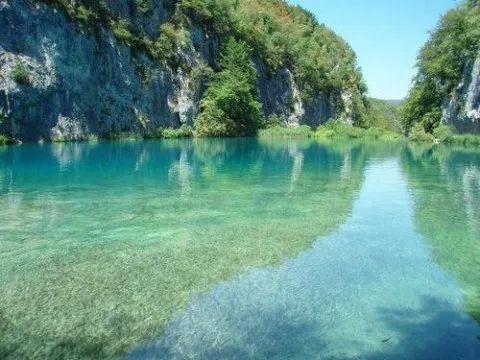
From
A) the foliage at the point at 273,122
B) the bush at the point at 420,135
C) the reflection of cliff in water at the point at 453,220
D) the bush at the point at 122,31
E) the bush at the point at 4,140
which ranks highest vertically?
the bush at the point at 122,31

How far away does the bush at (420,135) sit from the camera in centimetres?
6412

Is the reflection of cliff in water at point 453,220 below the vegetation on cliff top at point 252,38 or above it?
below

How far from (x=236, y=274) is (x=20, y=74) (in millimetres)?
36309

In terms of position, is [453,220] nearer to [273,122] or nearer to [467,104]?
[467,104]

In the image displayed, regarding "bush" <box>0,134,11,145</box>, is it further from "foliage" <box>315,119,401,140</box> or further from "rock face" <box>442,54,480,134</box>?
"rock face" <box>442,54,480,134</box>

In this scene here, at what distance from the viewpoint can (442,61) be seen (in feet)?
209

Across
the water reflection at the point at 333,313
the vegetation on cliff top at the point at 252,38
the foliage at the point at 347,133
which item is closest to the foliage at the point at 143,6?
the vegetation on cliff top at the point at 252,38

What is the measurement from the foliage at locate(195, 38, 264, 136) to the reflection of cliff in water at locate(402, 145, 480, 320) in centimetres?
4005

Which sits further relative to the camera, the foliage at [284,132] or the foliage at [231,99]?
the foliage at [284,132]

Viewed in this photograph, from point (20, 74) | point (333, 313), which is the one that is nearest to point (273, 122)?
point (20, 74)

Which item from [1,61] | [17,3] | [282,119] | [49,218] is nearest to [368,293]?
[49,218]

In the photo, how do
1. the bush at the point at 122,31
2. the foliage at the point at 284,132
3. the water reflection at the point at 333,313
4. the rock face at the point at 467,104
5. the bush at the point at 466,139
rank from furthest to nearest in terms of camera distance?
the foliage at the point at 284,132
the rock face at the point at 467,104
the bush at the point at 466,139
the bush at the point at 122,31
the water reflection at the point at 333,313

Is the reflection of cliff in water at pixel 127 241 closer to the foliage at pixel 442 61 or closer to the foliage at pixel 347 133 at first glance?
the foliage at pixel 442 61

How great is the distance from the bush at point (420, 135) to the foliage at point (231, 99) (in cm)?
2158
